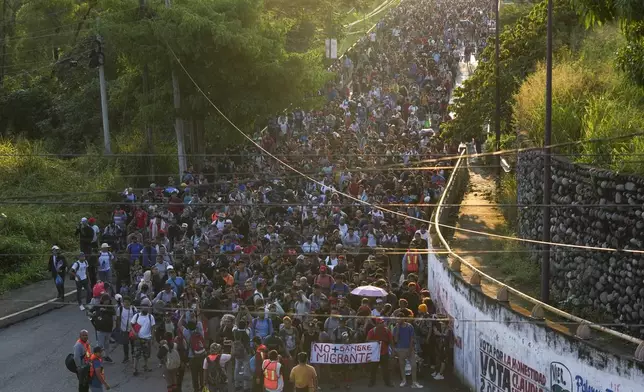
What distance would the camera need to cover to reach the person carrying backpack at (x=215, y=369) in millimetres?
16047

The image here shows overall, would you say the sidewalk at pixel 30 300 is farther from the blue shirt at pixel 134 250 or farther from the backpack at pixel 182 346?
the backpack at pixel 182 346

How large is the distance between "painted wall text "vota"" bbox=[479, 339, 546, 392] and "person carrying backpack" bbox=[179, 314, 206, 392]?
4633 millimetres

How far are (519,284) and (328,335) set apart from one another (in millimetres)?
4403

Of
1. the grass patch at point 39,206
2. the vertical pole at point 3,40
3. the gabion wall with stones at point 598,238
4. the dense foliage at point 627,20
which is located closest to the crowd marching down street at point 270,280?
Result: the grass patch at point 39,206

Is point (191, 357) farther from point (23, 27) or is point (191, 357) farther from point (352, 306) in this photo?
point (23, 27)

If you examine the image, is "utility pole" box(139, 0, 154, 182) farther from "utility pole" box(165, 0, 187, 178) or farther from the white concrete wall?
the white concrete wall

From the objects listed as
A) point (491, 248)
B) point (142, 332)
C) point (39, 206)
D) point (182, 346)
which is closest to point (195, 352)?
point (182, 346)

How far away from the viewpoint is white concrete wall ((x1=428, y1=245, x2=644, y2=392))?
43.4 ft

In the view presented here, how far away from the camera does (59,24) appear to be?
48.8 meters

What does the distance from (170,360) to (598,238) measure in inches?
286

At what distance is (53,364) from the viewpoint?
60.7 ft

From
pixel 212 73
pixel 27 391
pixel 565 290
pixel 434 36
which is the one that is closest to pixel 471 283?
pixel 565 290

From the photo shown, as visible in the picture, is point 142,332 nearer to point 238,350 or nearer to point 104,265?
point 238,350

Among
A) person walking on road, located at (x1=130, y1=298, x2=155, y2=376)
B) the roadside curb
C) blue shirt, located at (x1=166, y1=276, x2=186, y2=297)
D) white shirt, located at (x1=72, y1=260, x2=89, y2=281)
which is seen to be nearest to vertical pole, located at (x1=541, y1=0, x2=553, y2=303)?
blue shirt, located at (x1=166, y1=276, x2=186, y2=297)
